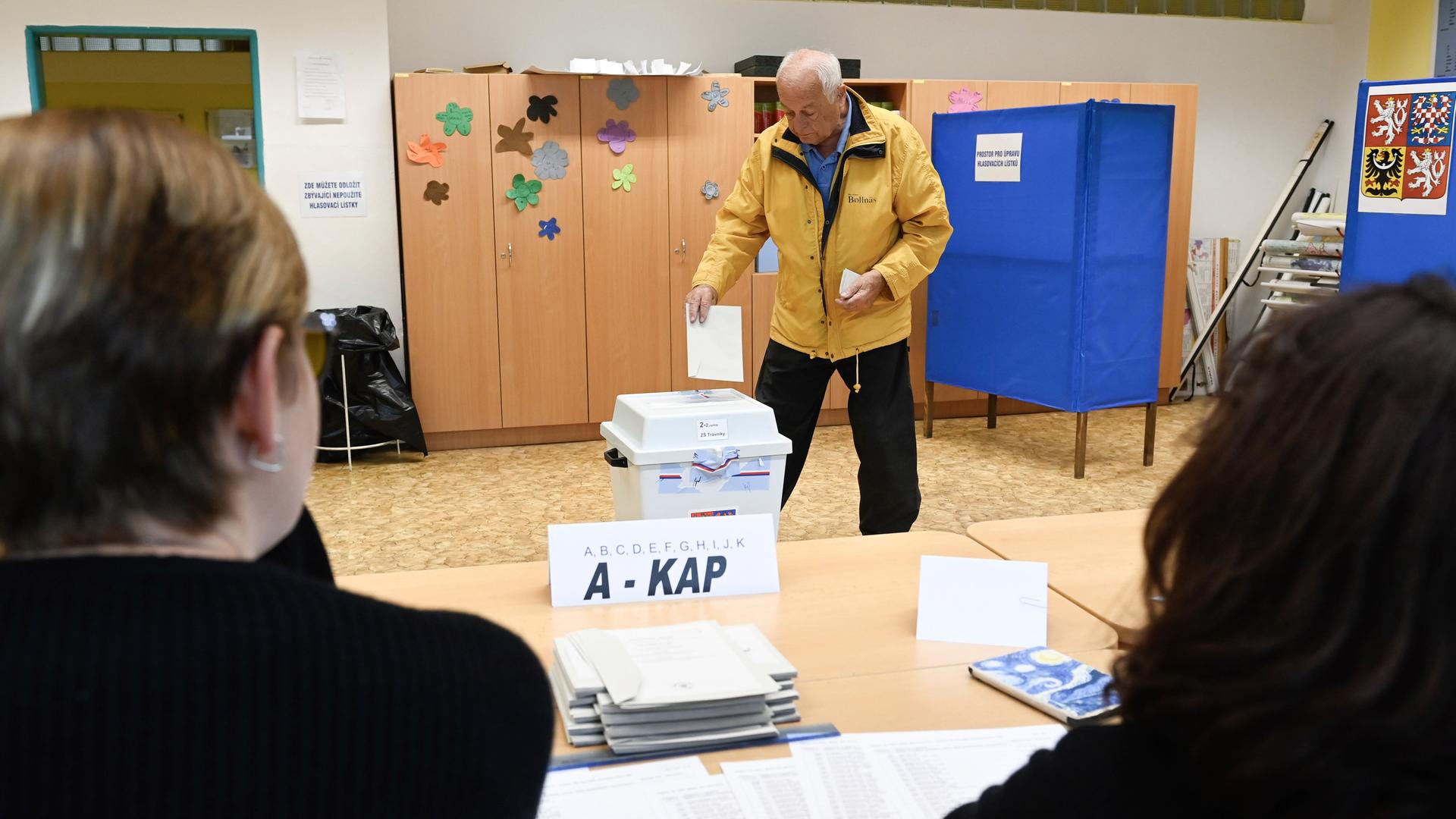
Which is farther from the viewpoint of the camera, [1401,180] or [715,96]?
[715,96]

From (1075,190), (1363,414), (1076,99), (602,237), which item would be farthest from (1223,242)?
(1363,414)

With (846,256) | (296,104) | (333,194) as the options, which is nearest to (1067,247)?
(846,256)

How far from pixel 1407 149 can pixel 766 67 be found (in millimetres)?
3035

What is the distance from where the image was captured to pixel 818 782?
4.30ft

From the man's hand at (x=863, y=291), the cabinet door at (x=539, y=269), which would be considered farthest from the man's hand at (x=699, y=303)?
the cabinet door at (x=539, y=269)

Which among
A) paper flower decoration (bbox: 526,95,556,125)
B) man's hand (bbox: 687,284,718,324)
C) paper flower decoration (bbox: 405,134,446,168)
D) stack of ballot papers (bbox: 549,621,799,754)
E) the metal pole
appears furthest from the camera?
the metal pole

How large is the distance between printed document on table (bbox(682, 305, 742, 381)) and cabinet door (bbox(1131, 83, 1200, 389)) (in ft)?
13.4

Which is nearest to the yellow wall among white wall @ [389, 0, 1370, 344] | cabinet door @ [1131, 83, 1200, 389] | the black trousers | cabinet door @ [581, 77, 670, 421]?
white wall @ [389, 0, 1370, 344]

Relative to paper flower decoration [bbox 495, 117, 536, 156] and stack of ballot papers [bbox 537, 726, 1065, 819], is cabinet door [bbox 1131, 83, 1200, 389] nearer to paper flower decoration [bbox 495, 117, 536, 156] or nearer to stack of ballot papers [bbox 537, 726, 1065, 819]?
paper flower decoration [bbox 495, 117, 536, 156]

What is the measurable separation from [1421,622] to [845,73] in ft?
18.7

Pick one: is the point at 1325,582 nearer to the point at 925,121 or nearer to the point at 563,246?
the point at 563,246

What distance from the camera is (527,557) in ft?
13.8

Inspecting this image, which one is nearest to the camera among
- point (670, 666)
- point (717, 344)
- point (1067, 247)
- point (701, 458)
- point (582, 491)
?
point (670, 666)

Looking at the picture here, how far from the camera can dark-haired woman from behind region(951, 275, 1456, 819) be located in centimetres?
64
